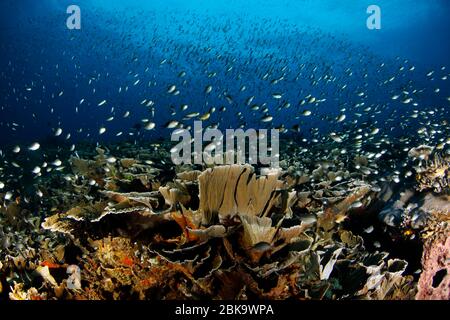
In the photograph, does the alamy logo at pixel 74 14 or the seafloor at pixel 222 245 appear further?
the alamy logo at pixel 74 14

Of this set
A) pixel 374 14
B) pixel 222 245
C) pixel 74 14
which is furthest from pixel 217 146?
pixel 74 14

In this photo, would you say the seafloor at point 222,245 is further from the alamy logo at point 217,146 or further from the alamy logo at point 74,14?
the alamy logo at point 74,14

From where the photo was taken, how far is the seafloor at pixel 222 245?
386 cm

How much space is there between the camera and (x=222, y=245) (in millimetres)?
4035

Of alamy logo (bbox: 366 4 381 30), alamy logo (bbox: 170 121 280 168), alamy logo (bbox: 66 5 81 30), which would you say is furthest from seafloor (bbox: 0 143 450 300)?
Answer: alamy logo (bbox: 366 4 381 30)

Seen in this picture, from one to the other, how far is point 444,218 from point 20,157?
66.3ft

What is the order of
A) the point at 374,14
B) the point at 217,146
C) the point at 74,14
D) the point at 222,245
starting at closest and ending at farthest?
the point at 222,245, the point at 217,146, the point at 374,14, the point at 74,14

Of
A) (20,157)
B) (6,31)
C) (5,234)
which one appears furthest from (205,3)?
(5,234)

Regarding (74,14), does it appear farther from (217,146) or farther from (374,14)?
(217,146)

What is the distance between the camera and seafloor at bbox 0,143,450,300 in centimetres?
386

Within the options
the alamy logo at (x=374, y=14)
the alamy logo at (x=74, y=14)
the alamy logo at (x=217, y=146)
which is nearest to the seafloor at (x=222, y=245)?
the alamy logo at (x=217, y=146)

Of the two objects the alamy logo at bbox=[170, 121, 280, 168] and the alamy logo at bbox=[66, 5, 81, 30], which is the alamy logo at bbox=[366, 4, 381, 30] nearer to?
the alamy logo at bbox=[66, 5, 81, 30]

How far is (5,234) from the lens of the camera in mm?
7039
